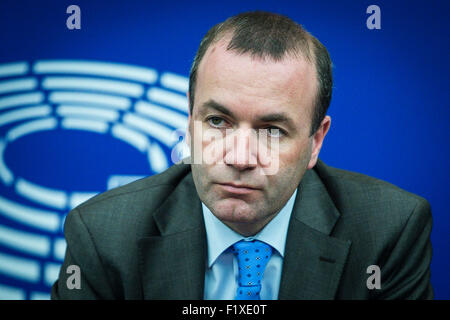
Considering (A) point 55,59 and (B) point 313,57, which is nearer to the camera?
(B) point 313,57

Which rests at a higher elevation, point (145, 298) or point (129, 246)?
point (129, 246)

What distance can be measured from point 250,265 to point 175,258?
0.33 m

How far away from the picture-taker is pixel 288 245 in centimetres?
208

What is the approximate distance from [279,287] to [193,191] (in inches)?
24.1

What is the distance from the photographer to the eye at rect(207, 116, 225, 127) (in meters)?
1.84

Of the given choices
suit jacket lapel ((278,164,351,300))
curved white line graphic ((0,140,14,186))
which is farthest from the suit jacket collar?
curved white line graphic ((0,140,14,186))

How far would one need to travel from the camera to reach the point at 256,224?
207 cm

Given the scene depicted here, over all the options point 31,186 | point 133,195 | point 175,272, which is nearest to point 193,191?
point 133,195

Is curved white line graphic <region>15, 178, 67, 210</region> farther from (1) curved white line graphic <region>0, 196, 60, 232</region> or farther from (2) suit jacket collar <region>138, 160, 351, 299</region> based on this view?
(2) suit jacket collar <region>138, 160, 351, 299</region>

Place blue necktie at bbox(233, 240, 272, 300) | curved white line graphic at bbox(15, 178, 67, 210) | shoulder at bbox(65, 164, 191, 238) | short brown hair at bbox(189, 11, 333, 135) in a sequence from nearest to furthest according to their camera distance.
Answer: short brown hair at bbox(189, 11, 333, 135) < blue necktie at bbox(233, 240, 272, 300) < shoulder at bbox(65, 164, 191, 238) < curved white line graphic at bbox(15, 178, 67, 210)

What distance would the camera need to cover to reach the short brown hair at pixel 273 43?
6.02 feet

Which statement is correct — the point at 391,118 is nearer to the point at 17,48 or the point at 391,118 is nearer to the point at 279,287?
the point at 279,287

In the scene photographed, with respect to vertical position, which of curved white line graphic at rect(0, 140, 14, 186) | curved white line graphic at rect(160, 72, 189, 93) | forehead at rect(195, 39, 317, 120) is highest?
curved white line graphic at rect(160, 72, 189, 93)

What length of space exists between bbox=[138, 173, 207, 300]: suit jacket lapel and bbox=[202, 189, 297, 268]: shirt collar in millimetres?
34
